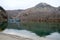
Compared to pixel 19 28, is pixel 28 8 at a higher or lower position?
higher

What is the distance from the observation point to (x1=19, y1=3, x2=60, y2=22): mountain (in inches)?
185

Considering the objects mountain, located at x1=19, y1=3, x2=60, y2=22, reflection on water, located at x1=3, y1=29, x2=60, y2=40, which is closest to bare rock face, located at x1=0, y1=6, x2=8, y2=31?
reflection on water, located at x1=3, y1=29, x2=60, y2=40

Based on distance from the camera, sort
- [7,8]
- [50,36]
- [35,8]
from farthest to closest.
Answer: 1. [7,8]
2. [35,8]
3. [50,36]

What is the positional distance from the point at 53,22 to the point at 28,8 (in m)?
1.05

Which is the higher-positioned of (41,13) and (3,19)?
(41,13)

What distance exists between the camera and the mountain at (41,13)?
4.70 metres

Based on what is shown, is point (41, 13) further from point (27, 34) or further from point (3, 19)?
point (3, 19)

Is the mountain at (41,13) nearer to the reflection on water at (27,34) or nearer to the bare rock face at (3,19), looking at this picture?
the reflection on water at (27,34)

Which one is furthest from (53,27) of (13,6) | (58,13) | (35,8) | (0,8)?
(0,8)

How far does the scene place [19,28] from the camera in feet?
16.6

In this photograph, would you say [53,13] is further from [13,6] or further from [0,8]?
[0,8]

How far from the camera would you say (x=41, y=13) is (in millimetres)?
4863

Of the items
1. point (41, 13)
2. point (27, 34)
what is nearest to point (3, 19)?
point (27, 34)

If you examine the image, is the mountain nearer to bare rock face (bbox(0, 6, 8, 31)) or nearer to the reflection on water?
the reflection on water
